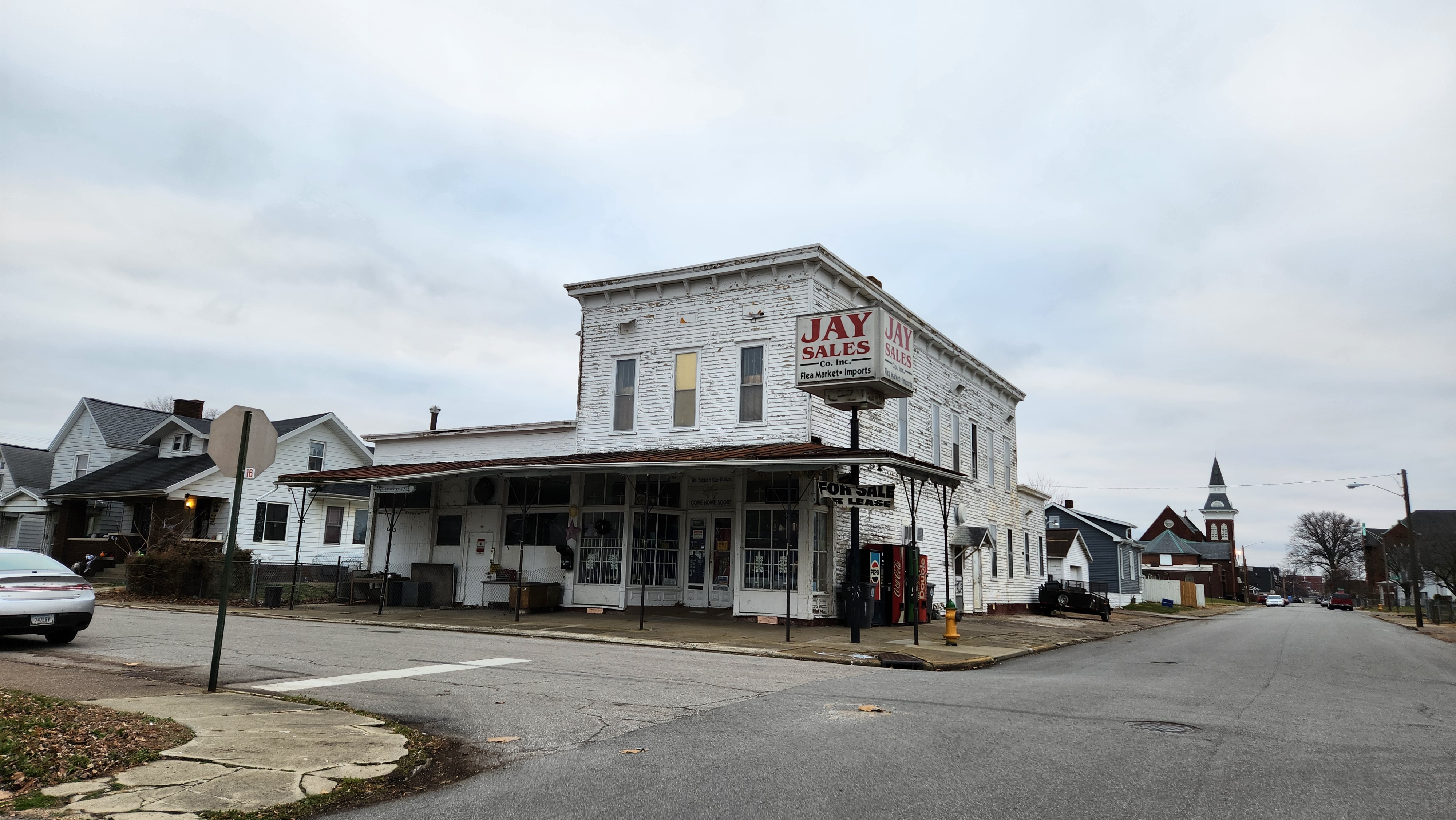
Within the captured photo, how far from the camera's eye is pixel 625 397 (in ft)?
77.3

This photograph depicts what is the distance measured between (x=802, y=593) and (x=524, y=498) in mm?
6593

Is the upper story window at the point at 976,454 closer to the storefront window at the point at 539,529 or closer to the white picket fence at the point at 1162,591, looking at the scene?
the storefront window at the point at 539,529

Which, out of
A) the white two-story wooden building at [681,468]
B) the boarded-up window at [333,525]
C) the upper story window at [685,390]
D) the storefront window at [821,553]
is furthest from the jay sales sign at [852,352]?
the boarded-up window at [333,525]

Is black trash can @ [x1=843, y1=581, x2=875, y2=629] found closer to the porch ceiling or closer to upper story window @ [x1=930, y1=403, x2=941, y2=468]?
the porch ceiling

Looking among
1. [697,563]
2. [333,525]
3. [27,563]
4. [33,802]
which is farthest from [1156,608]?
[33,802]

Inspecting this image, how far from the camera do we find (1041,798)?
18.4 ft

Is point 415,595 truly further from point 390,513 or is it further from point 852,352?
point 852,352

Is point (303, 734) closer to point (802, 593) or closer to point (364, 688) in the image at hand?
point (364, 688)

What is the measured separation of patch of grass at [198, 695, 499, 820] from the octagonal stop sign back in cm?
303

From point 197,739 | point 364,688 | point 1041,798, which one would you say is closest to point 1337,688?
point 1041,798

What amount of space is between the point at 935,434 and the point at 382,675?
19.9 meters

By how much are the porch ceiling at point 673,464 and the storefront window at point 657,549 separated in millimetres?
1729

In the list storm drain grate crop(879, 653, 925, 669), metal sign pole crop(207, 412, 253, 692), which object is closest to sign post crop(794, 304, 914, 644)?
storm drain grate crop(879, 653, 925, 669)

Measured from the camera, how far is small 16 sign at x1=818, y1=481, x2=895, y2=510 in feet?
58.4
